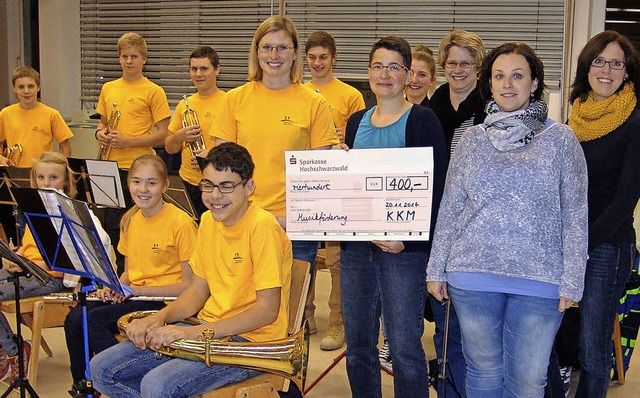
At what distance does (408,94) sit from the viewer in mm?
4426

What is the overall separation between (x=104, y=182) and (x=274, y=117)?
1522 mm

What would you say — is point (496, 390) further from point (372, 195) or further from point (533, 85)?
point (533, 85)

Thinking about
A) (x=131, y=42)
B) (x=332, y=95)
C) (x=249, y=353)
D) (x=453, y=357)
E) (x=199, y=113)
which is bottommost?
(x=453, y=357)

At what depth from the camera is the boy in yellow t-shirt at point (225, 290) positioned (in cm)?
275

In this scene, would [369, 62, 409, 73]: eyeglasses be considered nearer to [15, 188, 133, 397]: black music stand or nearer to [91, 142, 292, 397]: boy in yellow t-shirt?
[91, 142, 292, 397]: boy in yellow t-shirt

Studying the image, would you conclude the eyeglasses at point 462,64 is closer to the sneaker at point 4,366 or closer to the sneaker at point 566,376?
the sneaker at point 566,376

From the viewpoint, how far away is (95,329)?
3336 millimetres

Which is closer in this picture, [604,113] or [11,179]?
[604,113]

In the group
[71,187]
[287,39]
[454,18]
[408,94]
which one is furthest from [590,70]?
[454,18]

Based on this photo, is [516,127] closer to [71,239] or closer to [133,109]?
[71,239]

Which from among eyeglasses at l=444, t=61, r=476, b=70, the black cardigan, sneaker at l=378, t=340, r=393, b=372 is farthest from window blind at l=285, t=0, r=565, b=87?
the black cardigan

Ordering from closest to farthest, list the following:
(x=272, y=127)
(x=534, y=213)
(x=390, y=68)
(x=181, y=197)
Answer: (x=534, y=213)
(x=390, y=68)
(x=272, y=127)
(x=181, y=197)

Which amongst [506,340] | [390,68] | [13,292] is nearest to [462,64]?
[390,68]

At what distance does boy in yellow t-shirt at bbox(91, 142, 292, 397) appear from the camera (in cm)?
275
